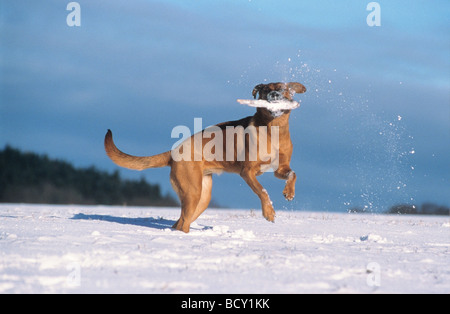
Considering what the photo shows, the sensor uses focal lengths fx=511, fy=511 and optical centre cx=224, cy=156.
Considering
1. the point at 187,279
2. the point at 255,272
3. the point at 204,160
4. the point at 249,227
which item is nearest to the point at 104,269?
the point at 187,279

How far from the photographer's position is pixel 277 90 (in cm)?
844

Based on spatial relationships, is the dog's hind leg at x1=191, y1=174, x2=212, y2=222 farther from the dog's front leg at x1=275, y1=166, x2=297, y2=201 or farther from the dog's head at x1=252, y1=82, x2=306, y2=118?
the dog's head at x1=252, y1=82, x2=306, y2=118

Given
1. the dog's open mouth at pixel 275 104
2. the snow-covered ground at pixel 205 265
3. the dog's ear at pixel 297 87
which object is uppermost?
the dog's ear at pixel 297 87

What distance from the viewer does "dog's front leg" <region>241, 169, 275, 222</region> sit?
789 cm

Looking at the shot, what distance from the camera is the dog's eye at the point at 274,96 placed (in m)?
8.33

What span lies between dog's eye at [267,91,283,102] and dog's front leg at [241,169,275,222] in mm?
1220

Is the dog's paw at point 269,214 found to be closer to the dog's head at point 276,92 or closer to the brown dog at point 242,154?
the brown dog at point 242,154

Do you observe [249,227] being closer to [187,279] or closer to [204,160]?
[204,160]

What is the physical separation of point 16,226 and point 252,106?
4.51 metres

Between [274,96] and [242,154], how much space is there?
43.9 inches

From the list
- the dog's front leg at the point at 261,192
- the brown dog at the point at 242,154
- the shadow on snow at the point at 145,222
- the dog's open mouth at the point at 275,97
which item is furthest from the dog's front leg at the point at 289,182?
the shadow on snow at the point at 145,222
